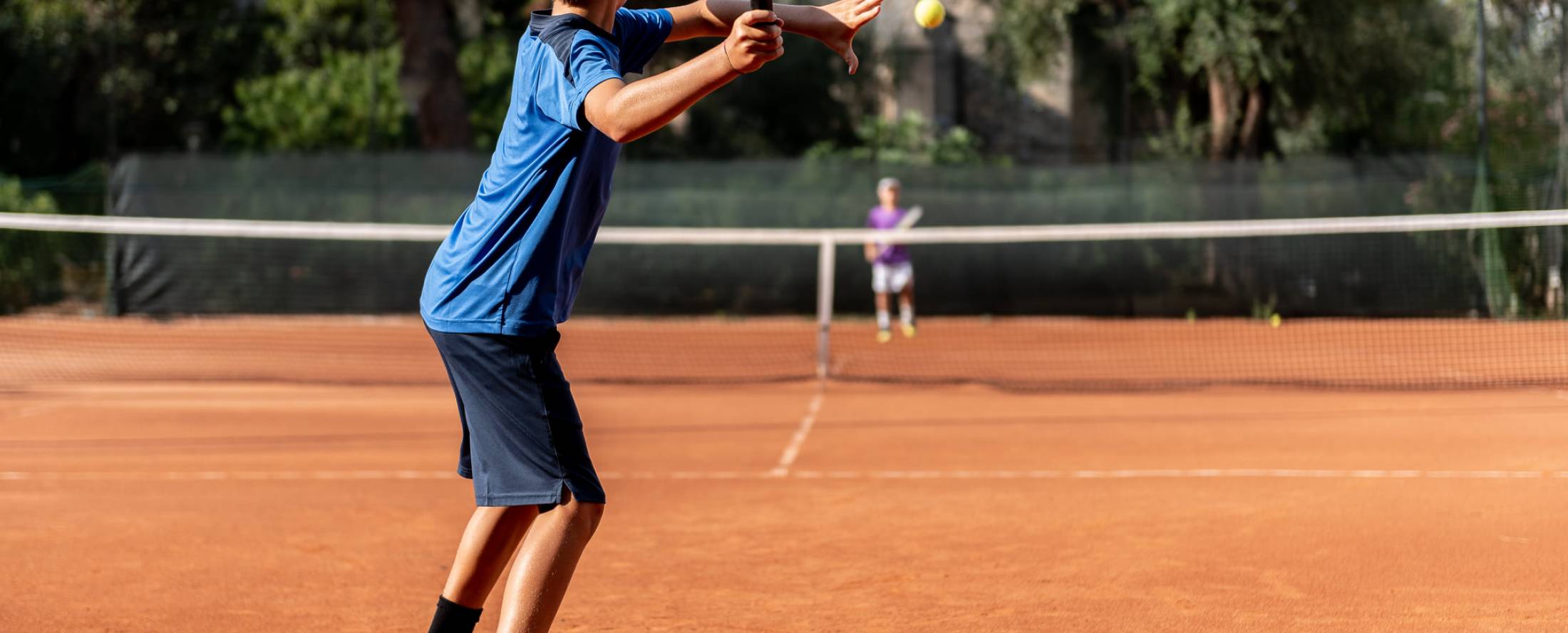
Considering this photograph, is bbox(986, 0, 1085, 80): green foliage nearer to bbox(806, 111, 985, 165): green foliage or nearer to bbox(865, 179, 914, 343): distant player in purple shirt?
bbox(806, 111, 985, 165): green foliage

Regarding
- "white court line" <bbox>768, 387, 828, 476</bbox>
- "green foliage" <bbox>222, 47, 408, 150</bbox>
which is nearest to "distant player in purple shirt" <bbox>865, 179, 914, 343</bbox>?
"white court line" <bbox>768, 387, 828, 476</bbox>

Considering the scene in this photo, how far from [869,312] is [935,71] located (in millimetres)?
6950

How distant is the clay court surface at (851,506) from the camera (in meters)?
4.15

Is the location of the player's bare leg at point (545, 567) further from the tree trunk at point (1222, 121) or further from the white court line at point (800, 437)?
the tree trunk at point (1222, 121)

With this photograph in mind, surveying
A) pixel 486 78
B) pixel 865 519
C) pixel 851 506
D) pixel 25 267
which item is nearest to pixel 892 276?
pixel 486 78

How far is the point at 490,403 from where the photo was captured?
2.82 meters

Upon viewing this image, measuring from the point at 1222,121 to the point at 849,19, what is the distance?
15149 mm

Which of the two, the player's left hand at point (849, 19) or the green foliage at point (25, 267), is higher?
the player's left hand at point (849, 19)

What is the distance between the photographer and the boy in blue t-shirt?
2732 mm

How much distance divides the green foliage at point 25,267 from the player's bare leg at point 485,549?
49.2 ft

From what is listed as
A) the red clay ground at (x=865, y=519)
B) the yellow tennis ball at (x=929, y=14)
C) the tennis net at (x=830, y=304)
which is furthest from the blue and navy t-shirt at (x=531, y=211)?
the tennis net at (x=830, y=304)

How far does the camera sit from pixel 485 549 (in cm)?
289

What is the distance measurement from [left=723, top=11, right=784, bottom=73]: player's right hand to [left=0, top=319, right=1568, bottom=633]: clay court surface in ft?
6.64

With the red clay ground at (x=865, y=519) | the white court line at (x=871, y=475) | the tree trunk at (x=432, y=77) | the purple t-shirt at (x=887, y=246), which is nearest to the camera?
the red clay ground at (x=865, y=519)
